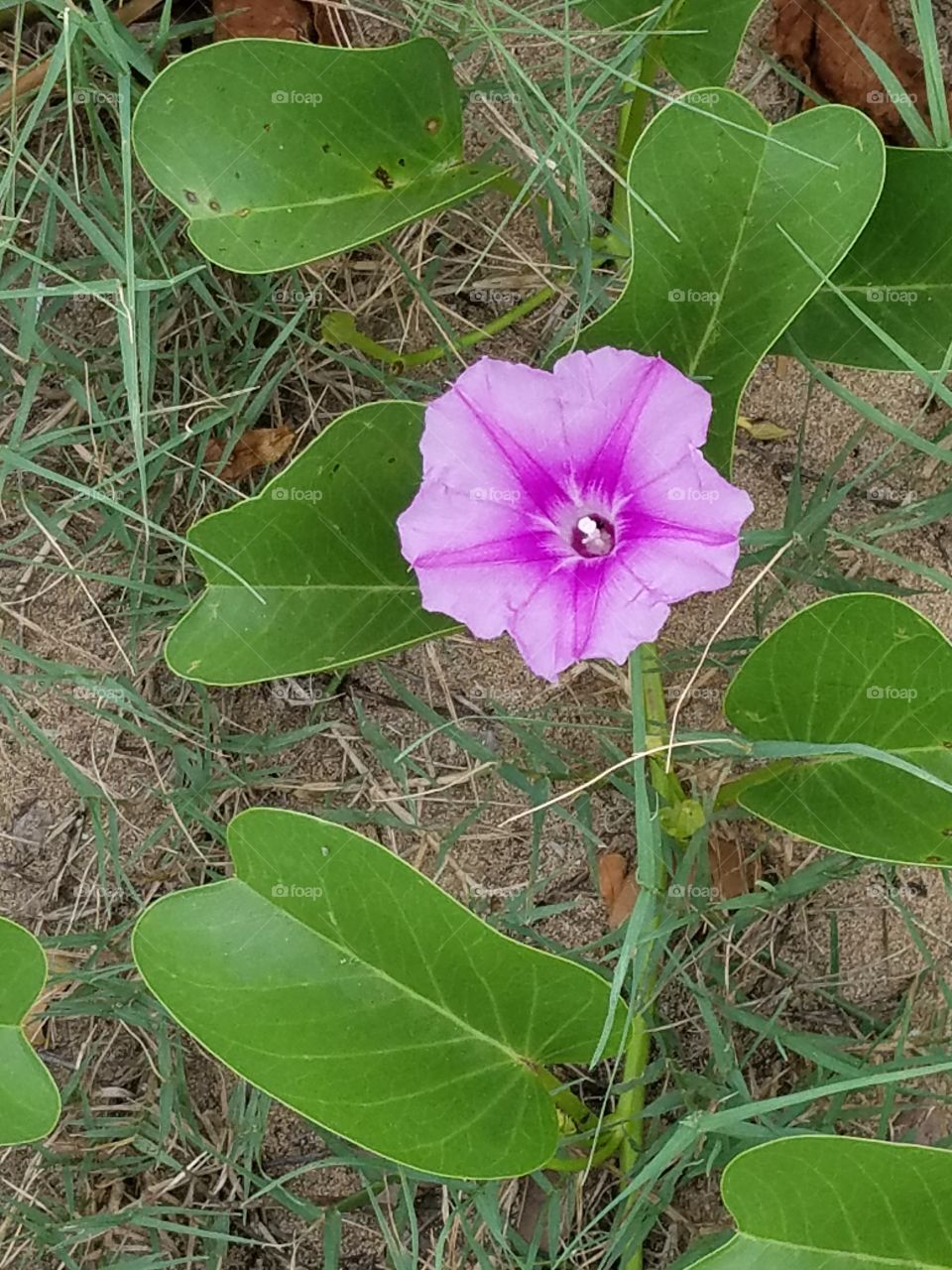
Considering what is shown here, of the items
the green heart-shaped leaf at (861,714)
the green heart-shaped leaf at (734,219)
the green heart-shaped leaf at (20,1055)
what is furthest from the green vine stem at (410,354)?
the green heart-shaped leaf at (20,1055)

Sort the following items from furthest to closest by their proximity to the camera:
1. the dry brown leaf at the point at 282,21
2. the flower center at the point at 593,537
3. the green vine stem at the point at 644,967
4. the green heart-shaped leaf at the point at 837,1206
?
the dry brown leaf at the point at 282,21, the green vine stem at the point at 644,967, the flower center at the point at 593,537, the green heart-shaped leaf at the point at 837,1206

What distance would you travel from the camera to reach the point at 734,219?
1.12 m

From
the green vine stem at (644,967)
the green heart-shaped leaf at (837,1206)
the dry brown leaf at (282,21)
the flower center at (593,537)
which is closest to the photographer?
the green heart-shaped leaf at (837,1206)

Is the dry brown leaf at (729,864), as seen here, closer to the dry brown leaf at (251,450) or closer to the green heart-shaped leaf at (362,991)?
the green heart-shaped leaf at (362,991)

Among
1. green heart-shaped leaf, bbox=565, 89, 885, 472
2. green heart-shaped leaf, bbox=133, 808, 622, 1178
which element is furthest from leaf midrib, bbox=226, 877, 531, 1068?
green heart-shaped leaf, bbox=565, 89, 885, 472

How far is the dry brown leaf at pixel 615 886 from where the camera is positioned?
1.48m

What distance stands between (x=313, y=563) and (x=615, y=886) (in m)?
0.51

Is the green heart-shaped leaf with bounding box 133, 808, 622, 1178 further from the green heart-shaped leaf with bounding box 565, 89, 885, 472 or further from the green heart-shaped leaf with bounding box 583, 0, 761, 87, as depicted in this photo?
the green heart-shaped leaf with bounding box 583, 0, 761, 87

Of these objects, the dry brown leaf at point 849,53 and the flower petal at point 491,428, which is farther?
the dry brown leaf at point 849,53

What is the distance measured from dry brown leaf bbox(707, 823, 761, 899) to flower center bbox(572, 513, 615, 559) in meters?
0.40

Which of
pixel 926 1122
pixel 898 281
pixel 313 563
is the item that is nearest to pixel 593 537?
pixel 313 563

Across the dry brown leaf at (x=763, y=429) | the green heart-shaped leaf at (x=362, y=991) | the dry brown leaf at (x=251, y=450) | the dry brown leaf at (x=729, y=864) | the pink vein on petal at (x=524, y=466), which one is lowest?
the dry brown leaf at (x=729, y=864)

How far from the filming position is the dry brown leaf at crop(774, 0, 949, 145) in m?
1.42

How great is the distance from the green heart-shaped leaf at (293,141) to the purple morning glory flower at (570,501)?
0.71 ft
